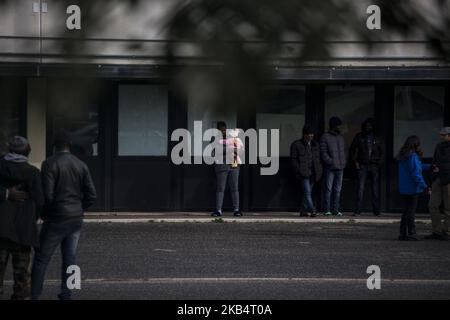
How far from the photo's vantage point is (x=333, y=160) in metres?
18.2

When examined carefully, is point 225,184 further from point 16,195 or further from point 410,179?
point 16,195

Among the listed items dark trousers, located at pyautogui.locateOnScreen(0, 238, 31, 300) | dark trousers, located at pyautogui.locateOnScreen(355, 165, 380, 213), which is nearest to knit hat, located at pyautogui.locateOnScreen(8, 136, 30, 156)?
dark trousers, located at pyautogui.locateOnScreen(0, 238, 31, 300)

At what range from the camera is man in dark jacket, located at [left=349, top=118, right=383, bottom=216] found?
722 inches

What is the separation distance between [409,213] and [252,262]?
3111mm

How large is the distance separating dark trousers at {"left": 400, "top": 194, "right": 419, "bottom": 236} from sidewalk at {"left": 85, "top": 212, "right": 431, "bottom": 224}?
297cm

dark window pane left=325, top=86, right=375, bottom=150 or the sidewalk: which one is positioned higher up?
dark window pane left=325, top=86, right=375, bottom=150

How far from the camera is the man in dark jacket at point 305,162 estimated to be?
18.2 m

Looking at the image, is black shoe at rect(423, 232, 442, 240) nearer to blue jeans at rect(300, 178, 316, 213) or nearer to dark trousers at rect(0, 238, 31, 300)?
blue jeans at rect(300, 178, 316, 213)

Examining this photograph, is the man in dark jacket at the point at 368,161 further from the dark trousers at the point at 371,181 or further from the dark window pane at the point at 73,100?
the dark window pane at the point at 73,100

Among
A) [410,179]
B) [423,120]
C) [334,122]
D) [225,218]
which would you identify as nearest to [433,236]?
[410,179]

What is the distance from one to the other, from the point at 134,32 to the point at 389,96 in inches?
677

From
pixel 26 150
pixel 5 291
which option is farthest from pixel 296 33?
pixel 5 291

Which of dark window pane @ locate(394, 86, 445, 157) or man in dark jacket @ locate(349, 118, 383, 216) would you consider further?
dark window pane @ locate(394, 86, 445, 157)

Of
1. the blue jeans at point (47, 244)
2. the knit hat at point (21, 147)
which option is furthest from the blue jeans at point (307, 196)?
the knit hat at point (21, 147)
